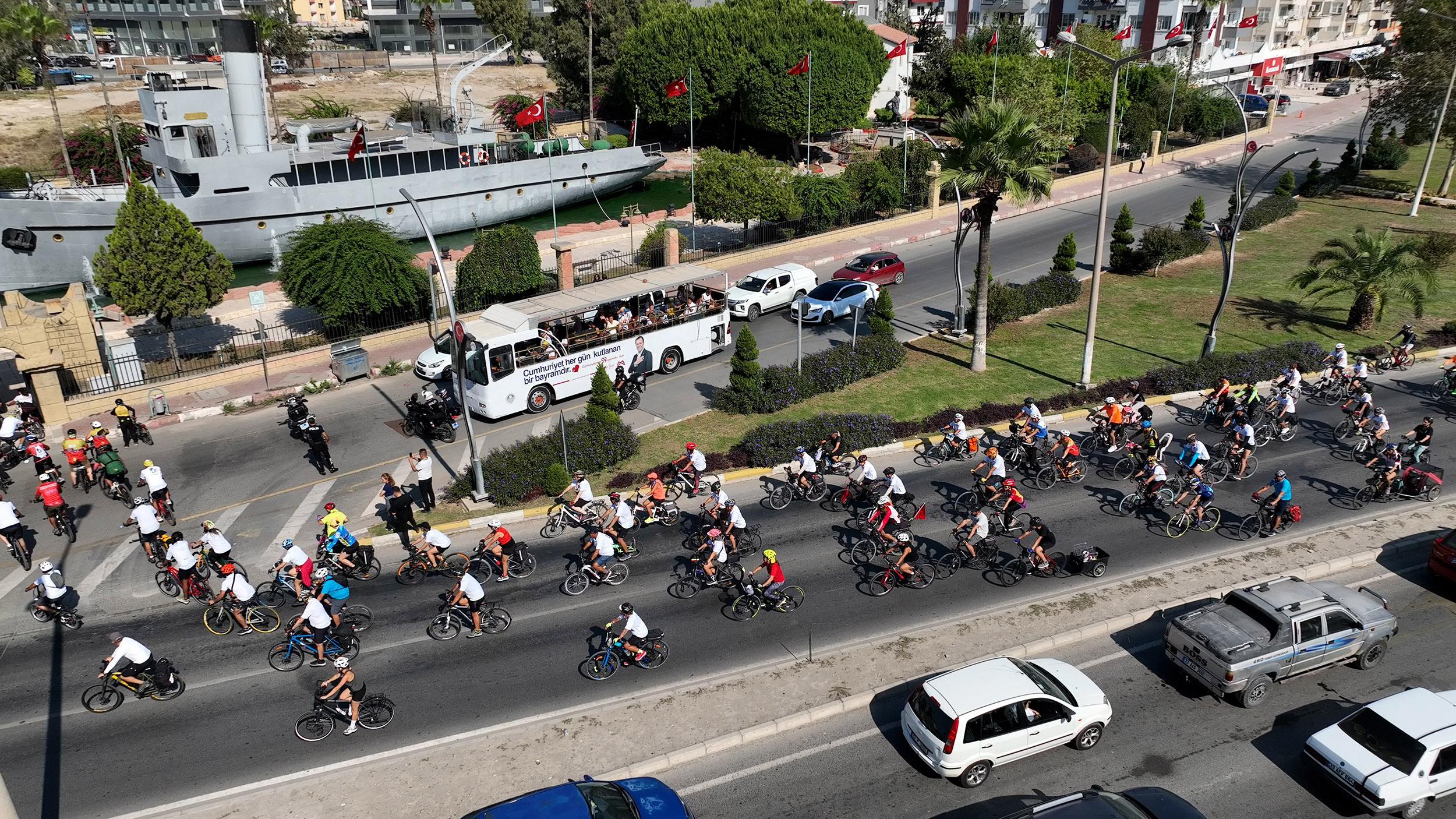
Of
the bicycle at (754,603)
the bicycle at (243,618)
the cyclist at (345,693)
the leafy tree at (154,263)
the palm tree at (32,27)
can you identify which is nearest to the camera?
the cyclist at (345,693)

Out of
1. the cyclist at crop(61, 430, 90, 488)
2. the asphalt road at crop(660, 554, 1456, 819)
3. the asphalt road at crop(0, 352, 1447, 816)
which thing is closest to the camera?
the asphalt road at crop(660, 554, 1456, 819)

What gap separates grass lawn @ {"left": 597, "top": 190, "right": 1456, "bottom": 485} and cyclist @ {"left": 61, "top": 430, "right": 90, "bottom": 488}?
13.6 metres

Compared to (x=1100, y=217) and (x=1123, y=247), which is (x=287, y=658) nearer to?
(x=1100, y=217)

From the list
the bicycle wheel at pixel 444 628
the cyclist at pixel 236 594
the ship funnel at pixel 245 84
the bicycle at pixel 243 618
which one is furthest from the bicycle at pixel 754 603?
the ship funnel at pixel 245 84

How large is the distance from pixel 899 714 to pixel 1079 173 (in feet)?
186

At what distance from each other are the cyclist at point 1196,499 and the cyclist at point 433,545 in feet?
53.0

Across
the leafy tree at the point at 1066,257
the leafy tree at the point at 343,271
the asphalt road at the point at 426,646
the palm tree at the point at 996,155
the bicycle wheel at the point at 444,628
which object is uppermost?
the palm tree at the point at 996,155

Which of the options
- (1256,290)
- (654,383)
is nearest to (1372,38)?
(1256,290)

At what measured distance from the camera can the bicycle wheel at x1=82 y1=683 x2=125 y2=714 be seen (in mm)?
15500

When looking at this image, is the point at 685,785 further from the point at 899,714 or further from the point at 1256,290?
the point at 1256,290

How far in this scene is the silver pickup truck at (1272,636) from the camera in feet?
49.4

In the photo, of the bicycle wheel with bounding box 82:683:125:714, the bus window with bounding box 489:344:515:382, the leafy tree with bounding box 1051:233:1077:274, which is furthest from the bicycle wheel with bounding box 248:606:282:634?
the leafy tree with bounding box 1051:233:1077:274

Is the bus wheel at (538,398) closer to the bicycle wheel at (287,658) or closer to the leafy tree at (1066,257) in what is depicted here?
the bicycle wheel at (287,658)

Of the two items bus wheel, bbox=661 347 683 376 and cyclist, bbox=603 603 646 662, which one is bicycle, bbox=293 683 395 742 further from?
bus wheel, bbox=661 347 683 376
